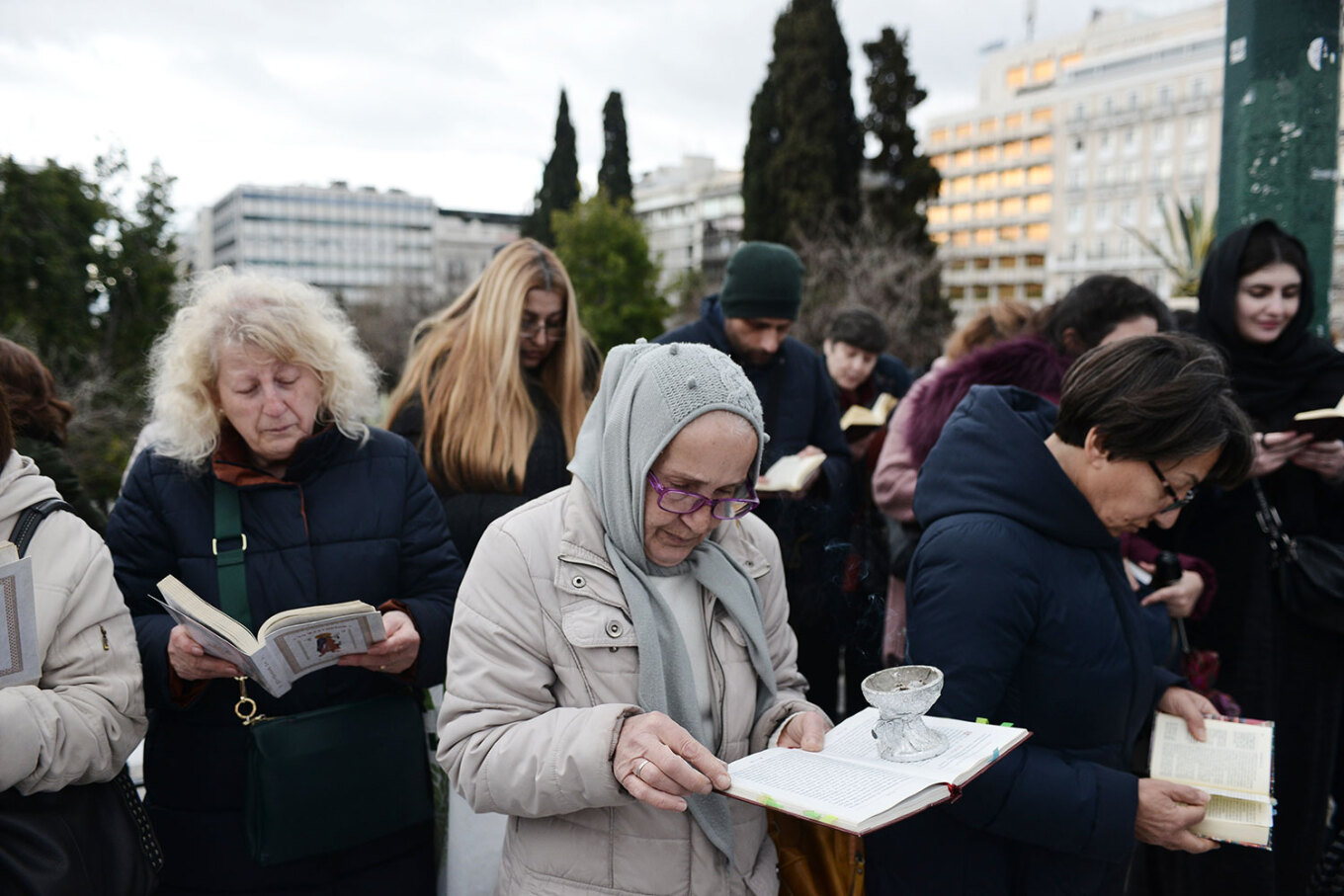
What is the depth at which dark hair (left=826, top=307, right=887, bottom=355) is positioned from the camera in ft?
18.5

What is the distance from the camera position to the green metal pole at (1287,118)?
3.25m

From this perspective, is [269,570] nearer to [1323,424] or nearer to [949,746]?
[949,746]

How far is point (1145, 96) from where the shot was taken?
2370 inches

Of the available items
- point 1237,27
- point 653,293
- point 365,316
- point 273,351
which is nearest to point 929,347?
point 653,293

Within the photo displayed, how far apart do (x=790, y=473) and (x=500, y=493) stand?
1026 mm

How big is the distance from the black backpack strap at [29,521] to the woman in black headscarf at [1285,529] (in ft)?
11.4

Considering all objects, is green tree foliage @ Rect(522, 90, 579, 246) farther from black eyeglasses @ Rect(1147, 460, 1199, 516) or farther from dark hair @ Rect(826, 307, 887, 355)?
black eyeglasses @ Rect(1147, 460, 1199, 516)

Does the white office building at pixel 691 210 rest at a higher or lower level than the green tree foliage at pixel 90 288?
higher

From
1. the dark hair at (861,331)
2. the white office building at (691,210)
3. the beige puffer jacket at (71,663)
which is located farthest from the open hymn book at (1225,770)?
the white office building at (691,210)

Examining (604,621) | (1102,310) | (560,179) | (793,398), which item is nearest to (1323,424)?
(1102,310)

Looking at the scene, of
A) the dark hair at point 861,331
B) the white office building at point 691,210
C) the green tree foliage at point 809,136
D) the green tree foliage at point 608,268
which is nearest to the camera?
the dark hair at point 861,331

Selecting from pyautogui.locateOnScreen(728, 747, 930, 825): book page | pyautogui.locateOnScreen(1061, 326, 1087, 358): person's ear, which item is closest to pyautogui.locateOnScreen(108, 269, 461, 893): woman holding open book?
pyautogui.locateOnScreen(728, 747, 930, 825): book page

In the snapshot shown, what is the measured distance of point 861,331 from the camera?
5.62 metres

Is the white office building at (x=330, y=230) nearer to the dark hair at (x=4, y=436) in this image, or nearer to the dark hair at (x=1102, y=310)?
the dark hair at (x=1102, y=310)
